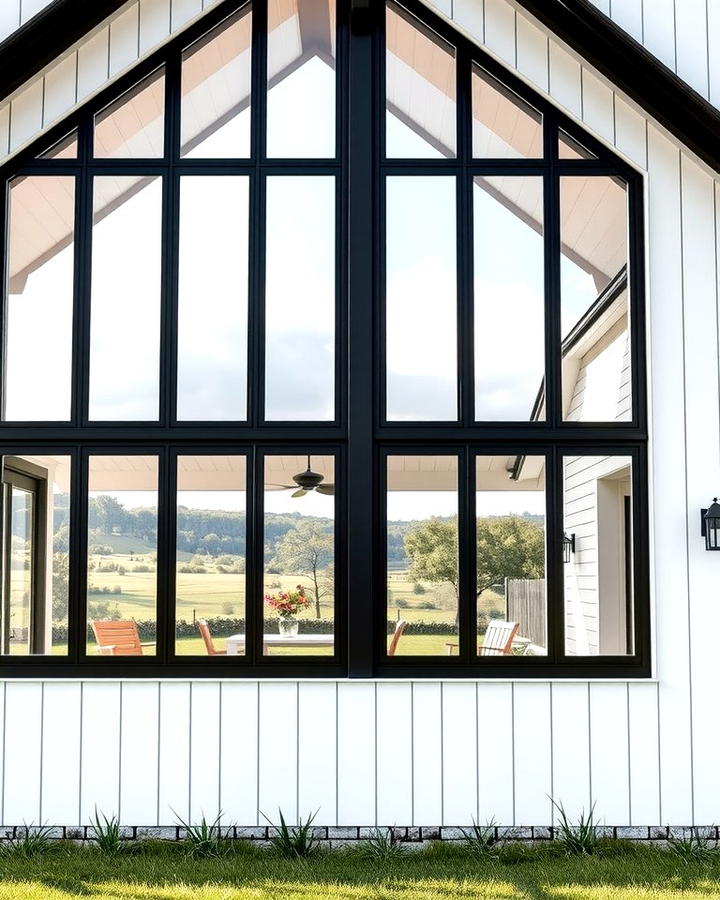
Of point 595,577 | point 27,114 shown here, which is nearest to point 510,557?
point 595,577

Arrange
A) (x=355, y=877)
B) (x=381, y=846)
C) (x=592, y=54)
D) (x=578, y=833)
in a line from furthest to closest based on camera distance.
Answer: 1. (x=592, y=54)
2. (x=578, y=833)
3. (x=381, y=846)
4. (x=355, y=877)

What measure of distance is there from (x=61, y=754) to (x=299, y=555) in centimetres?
178

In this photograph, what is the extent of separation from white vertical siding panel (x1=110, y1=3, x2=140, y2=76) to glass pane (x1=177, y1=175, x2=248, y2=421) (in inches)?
30.8

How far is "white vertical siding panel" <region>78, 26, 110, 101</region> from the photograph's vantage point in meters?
5.94

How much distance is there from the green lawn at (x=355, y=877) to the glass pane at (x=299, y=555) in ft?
3.93

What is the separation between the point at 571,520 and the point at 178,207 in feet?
9.93

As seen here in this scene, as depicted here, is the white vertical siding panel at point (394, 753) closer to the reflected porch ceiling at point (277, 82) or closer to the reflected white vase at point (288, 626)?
the reflected white vase at point (288, 626)

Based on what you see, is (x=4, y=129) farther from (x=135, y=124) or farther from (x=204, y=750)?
(x=204, y=750)

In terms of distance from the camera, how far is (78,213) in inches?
236

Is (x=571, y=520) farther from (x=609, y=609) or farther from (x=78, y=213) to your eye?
(x=78, y=213)

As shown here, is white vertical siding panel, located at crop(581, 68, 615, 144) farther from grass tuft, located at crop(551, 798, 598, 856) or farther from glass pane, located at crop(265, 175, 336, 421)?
grass tuft, located at crop(551, 798, 598, 856)

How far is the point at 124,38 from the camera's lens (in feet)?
19.5

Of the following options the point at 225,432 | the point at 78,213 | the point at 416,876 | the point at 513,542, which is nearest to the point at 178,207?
the point at 78,213

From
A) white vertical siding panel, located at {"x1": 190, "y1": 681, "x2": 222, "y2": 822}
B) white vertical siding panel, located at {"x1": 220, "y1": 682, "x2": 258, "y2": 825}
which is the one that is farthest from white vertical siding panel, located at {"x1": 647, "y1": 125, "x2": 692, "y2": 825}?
white vertical siding panel, located at {"x1": 190, "y1": 681, "x2": 222, "y2": 822}
